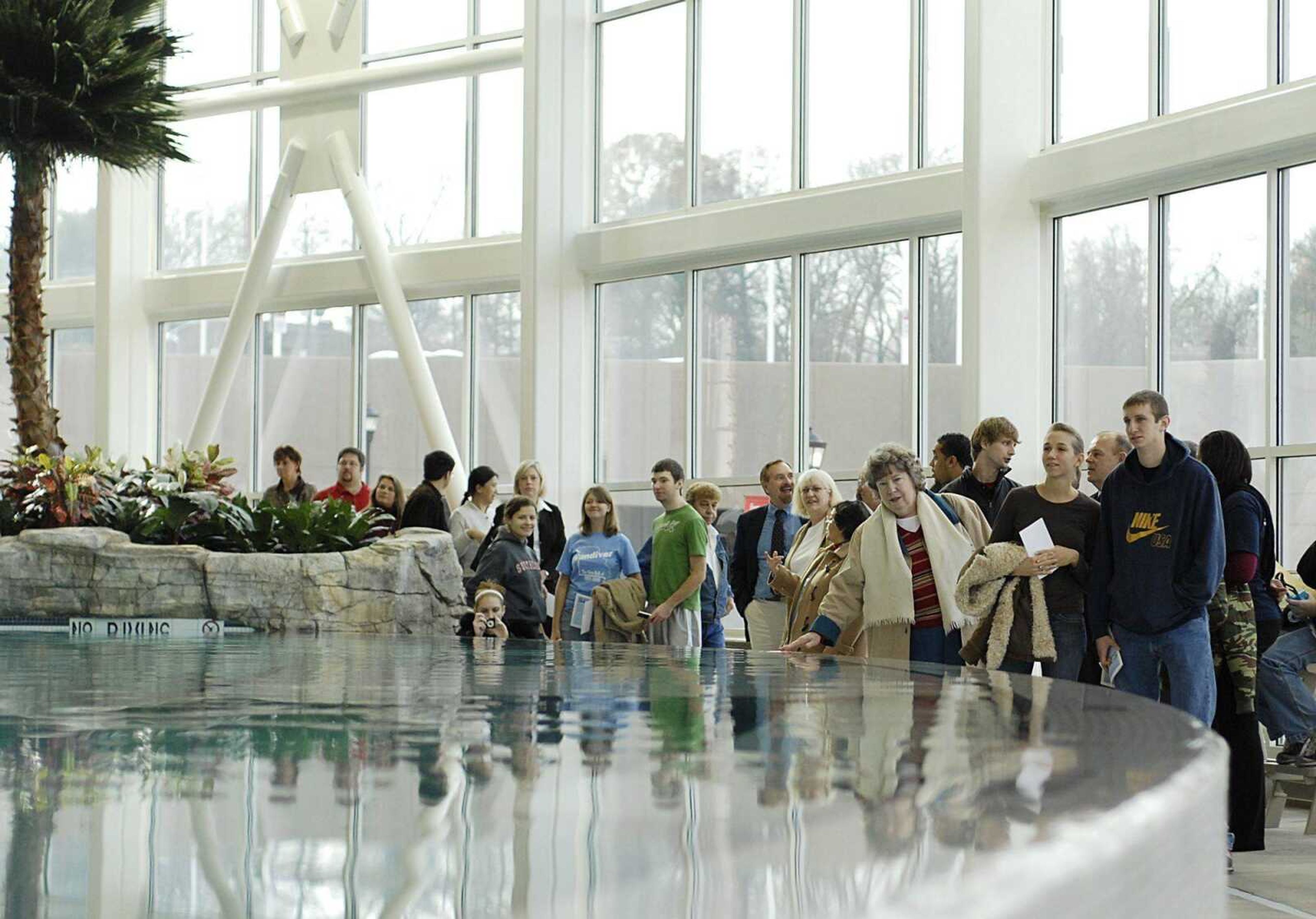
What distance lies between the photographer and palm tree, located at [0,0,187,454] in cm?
1366

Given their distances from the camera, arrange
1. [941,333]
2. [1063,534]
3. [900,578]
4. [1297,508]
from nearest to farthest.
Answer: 1. [900,578]
2. [1063,534]
3. [1297,508]
4. [941,333]

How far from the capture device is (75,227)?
22.6m

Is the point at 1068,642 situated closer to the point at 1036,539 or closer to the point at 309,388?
the point at 1036,539

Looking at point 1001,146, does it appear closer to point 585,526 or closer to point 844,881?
point 585,526

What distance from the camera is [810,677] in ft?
10.7

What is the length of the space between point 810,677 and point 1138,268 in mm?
10238

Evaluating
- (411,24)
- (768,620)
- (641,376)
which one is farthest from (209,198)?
(768,620)

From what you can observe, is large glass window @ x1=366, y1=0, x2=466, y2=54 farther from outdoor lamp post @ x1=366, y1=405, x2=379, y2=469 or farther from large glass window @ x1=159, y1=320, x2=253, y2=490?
outdoor lamp post @ x1=366, y1=405, x2=379, y2=469

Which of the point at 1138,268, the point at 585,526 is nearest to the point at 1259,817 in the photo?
the point at 585,526

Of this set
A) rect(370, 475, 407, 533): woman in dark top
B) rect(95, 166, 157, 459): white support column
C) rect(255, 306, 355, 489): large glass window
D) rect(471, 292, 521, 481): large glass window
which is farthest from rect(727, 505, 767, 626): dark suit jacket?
rect(95, 166, 157, 459): white support column

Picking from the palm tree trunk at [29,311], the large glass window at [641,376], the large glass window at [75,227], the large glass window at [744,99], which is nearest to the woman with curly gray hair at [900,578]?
the palm tree trunk at [29,311]

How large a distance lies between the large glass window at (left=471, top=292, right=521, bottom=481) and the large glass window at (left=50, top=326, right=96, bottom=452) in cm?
663

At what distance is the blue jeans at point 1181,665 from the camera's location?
5641 millimetres

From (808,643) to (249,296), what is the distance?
1474cm
